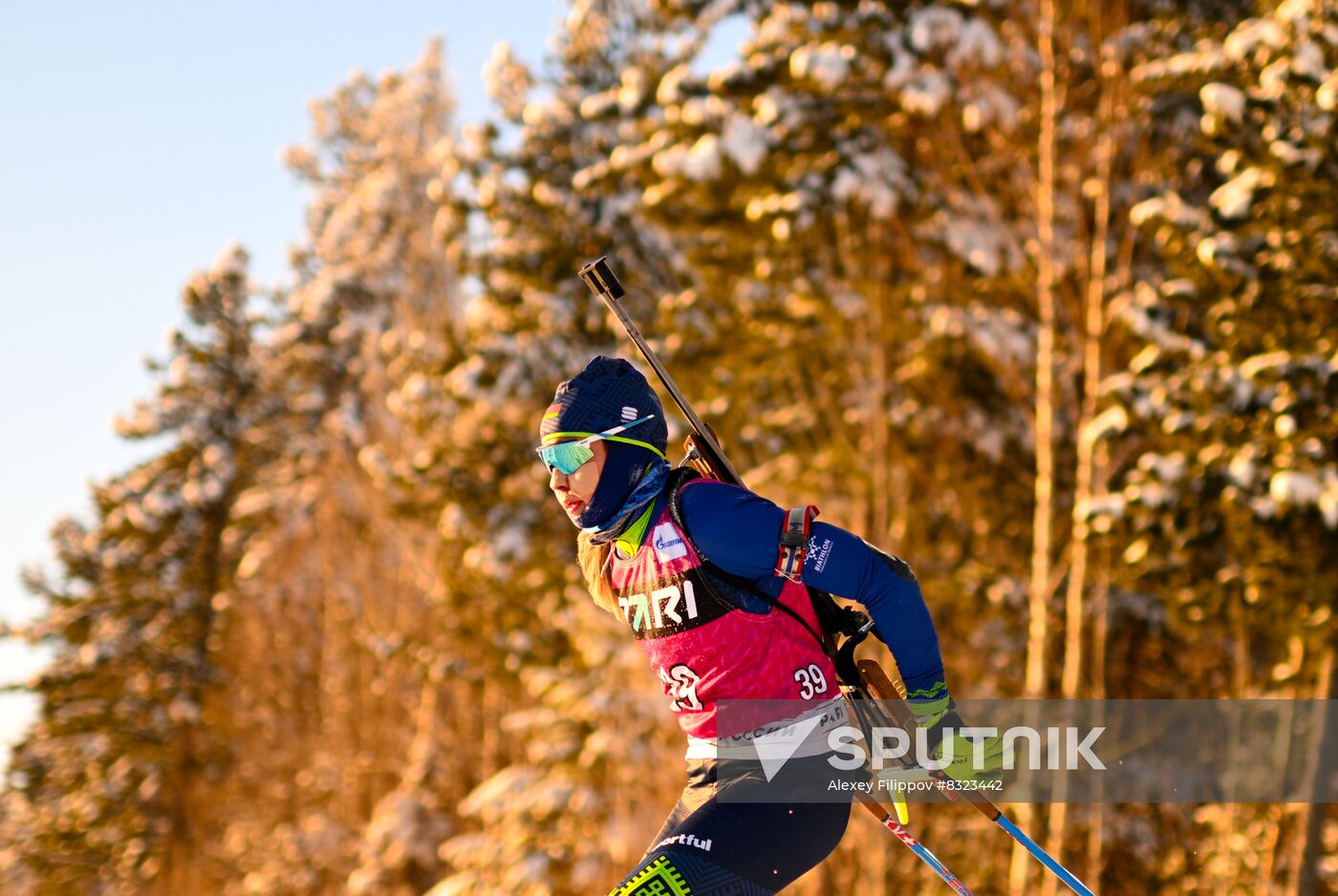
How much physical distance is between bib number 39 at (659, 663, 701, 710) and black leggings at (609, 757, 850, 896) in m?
0.17

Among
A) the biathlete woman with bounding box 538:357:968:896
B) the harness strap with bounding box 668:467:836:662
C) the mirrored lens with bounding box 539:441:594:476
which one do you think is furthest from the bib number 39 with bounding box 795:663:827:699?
the mirrored lens with bounding box 539:441:594:476

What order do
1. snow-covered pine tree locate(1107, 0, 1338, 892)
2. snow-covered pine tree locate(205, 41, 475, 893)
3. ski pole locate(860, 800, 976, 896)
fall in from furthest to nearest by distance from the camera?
snow-covered pine tree locate(205, 41, 475, 893) → snow-covered pine tree locate(1107, 0, 1338, 892) → ski pole locate(860, 800, 976, 896)

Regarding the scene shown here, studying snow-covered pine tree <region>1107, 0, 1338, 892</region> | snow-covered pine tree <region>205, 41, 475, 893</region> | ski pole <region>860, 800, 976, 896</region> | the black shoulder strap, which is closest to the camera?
the black shoulder strap

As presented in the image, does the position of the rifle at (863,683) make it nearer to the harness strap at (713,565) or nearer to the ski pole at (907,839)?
the ski pole at (907,839)

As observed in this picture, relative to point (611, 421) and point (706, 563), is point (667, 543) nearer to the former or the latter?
point (706, 563)

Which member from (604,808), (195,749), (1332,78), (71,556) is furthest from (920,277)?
(71,556)

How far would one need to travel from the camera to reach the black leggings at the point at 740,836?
325 cm

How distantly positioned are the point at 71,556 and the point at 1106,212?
27.6 metres

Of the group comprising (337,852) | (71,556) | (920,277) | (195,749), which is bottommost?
(337,852)

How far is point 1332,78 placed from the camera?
30.7ft

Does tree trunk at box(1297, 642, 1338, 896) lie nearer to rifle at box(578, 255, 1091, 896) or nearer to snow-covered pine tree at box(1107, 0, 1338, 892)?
snow-covered pine tree at box(1107, 0, 1338, 892)

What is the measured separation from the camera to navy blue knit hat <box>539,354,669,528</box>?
11.5 ft

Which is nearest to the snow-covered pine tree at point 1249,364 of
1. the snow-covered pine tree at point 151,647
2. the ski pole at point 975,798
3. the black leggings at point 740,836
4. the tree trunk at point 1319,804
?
the tree trunk at point 1319,804

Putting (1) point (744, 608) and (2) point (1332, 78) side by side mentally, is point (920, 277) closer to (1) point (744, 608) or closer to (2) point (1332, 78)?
(2) point (1332, 78)
